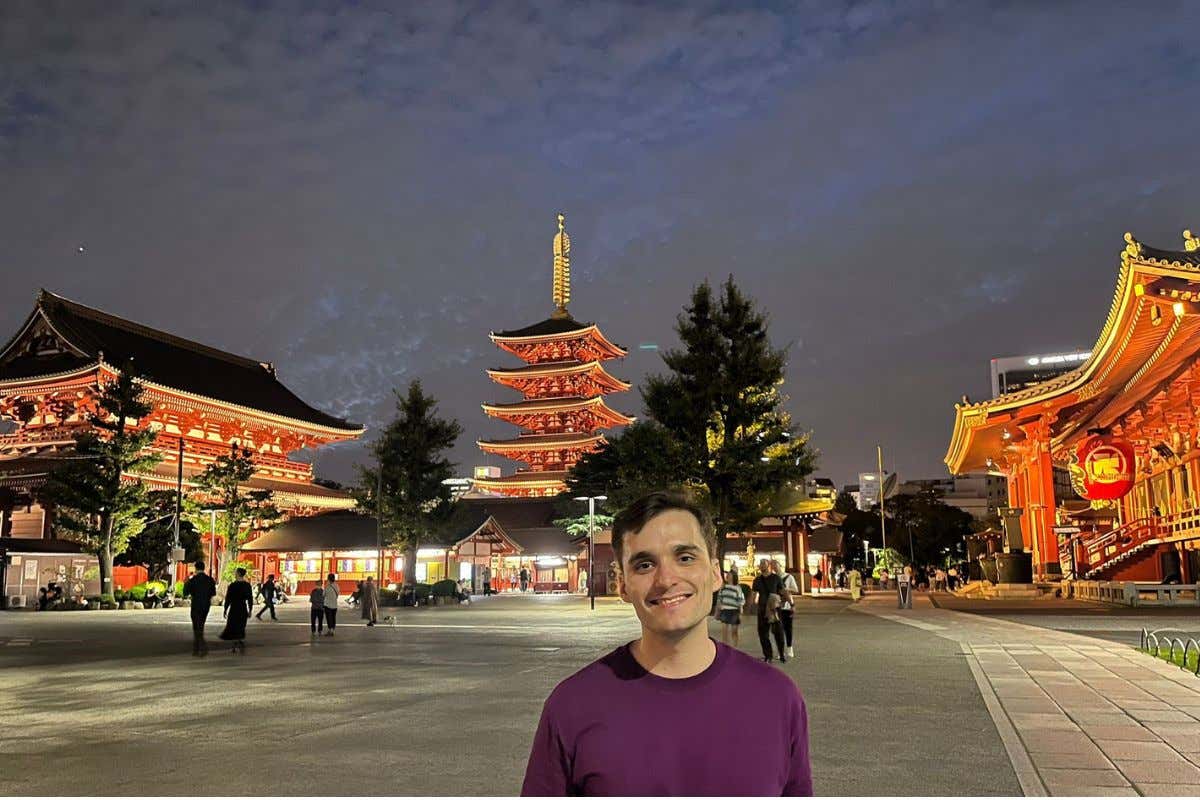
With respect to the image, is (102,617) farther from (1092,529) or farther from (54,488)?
(1092,529)

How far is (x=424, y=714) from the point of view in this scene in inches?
358

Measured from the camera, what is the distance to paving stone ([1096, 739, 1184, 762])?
6.68 meters

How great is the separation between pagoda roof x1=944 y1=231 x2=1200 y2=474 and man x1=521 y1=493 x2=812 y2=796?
59.0 feet

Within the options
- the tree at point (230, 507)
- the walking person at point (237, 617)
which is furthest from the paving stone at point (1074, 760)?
the tree at point (230, 507)

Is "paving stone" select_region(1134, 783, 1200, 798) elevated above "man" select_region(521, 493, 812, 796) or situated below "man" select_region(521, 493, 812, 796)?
below

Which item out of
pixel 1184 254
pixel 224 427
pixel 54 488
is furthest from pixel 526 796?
pixel 224 427

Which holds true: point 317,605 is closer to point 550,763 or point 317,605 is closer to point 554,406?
point 550,763

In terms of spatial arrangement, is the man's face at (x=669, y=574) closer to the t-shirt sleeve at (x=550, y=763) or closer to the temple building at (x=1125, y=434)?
the t-shirt sleeve at (x=550, y=763)

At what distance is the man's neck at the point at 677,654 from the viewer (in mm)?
2275

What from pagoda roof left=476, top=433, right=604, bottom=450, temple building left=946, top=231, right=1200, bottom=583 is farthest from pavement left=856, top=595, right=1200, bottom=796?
pagoda roof left=476, top=433, right=604, bottom=450

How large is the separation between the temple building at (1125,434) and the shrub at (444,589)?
Result: 821 inches

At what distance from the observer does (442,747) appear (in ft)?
24.2

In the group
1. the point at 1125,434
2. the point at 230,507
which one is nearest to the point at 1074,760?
the point at 1125,434

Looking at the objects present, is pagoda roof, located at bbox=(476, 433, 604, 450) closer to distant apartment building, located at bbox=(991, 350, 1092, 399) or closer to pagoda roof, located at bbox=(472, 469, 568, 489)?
pagoda roof, located at bbox=(472, 469, 568, 489)
